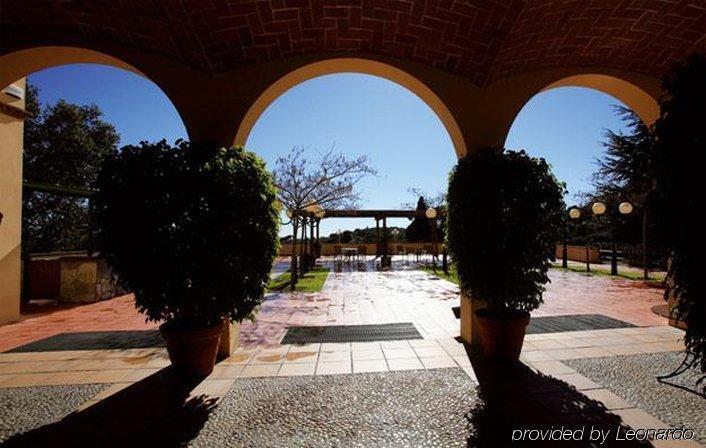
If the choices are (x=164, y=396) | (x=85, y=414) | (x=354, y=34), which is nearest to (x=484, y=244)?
(x=354, y=34)

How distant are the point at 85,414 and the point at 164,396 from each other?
0.60 metres

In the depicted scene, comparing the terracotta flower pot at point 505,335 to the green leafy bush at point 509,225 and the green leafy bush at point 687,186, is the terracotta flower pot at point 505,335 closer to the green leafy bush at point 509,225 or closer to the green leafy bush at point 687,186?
the green leafy bush at point 509,225

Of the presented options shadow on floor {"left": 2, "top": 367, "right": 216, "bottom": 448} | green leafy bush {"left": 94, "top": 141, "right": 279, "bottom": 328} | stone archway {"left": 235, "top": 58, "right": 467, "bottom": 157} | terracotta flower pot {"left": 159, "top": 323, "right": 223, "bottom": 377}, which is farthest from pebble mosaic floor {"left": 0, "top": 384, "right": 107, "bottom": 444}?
stone archway {"left": 235, "top": 58, "right": 467, "bottom": 157}

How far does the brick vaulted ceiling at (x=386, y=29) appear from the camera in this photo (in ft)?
12.6

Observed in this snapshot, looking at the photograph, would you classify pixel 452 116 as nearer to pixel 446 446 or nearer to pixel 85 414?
pixel 446 446

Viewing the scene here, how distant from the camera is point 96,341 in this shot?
4863mm

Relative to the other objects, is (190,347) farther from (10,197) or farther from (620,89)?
(620,89)

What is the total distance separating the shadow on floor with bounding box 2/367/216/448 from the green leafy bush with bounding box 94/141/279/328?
2.37 feet

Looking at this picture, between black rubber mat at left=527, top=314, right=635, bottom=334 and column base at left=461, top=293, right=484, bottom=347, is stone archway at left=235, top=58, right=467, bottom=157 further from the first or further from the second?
black rubber mat at left=527, top=314, right=635, bottom=334

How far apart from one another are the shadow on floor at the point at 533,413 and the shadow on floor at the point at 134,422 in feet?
7.48

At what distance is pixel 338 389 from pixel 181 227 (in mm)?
2271

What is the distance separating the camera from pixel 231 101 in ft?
14.7

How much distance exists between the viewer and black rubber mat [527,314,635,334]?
524 centimetres

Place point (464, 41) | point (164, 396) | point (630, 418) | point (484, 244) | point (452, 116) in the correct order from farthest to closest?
1. point (452, 116)
2. point (464, 41)
3. point (484, 244)
4. point (164, 396)
5. point (630, 418)
